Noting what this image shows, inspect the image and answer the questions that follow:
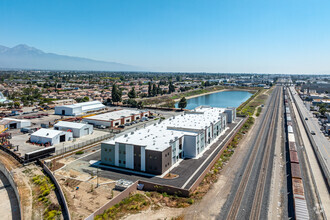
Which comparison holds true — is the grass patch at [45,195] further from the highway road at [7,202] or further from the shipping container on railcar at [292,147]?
the shipping container on railcar at [292,147]

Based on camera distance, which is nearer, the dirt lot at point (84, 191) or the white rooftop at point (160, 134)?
the dirt lot at point (84, 191)

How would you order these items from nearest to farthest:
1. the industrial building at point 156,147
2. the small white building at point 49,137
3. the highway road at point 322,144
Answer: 1. the industrial building at point 156,147
2. the highway road at point 322,144
3. the small white building at point 49,137

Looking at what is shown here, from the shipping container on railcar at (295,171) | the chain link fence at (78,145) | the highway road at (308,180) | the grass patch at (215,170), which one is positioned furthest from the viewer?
the chain link fence at (78,145)

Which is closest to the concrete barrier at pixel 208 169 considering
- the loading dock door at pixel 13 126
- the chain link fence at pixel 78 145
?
the chain link fence at pixel 78 145

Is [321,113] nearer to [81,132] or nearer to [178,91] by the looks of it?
[81,132]

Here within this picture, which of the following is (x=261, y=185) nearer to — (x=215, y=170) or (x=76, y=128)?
(x=215, y=170)

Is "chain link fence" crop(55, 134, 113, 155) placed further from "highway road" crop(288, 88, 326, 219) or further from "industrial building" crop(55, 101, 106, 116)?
"highway road" crop(288, 88, 326, 219)

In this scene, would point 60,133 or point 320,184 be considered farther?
point 60,133

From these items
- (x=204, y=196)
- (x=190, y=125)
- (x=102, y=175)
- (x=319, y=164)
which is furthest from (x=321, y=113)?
(x=102, y=175)
